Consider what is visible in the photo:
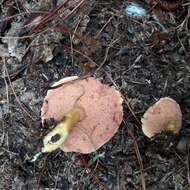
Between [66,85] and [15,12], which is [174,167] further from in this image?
[15,12]

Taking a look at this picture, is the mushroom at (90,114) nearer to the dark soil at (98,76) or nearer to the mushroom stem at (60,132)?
the mushroom stem at (60,132)

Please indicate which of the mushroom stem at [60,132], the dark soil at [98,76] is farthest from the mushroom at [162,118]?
the mushroom stem at [60,132]

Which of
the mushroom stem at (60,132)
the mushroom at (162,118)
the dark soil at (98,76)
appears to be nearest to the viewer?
the mushroom stem at (60,132)

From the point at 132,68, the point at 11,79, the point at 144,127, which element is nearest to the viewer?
the point at 144,127

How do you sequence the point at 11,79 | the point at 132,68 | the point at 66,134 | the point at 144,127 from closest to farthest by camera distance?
the point at 66,134 < the point at 144,127 < the point at 132,68 < the point at 11,79

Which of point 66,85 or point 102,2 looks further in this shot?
point 102,2

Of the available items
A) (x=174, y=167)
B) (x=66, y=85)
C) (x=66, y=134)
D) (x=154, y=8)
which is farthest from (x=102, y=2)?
(x=174, y=167)
